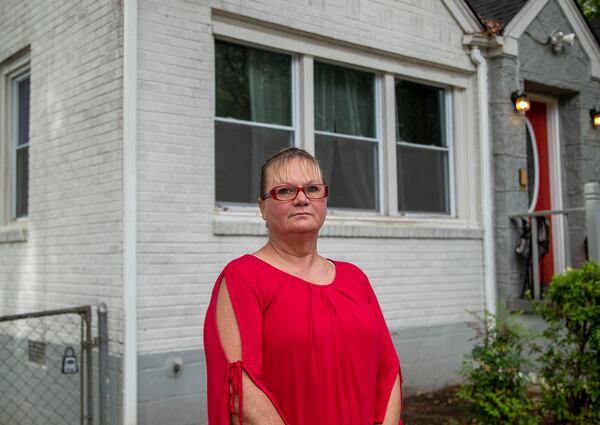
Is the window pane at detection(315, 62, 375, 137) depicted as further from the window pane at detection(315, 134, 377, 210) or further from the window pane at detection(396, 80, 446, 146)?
the window pane at detection(396, 80, 446, 146)

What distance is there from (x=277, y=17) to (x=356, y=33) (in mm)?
986

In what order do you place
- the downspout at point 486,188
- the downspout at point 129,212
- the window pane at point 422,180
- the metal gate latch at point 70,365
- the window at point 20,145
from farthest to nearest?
the downspout at point 486,188, the window pane at point 422,180, the window at point 20,145, the metal gate latch at point 70,365, the downspout at point 129,212

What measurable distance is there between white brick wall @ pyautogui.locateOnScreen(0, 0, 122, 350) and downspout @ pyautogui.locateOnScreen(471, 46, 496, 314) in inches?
168

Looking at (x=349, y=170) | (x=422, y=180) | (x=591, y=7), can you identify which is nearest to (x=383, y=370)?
(x=349, y=170)

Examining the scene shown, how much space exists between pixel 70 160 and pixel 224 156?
4.25ft

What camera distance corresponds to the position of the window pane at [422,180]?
7664 mm

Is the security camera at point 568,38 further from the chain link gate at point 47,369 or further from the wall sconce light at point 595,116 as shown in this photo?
the chain link gate at point 47,369

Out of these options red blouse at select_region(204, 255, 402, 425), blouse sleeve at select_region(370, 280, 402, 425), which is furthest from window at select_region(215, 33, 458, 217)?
red blouse at select_region(204, 255, 402, 425)

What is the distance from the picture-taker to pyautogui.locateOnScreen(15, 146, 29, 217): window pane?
696 centimetres

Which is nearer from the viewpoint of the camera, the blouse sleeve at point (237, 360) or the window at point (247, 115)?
the blouse sleeve at point (237, 360)

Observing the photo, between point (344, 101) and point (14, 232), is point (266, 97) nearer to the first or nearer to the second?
point (344, 101)

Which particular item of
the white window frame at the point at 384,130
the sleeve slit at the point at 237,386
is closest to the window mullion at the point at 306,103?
the white window frame at the point at 384,130

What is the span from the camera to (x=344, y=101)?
7164 mm

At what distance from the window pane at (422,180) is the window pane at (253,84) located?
162 cm
